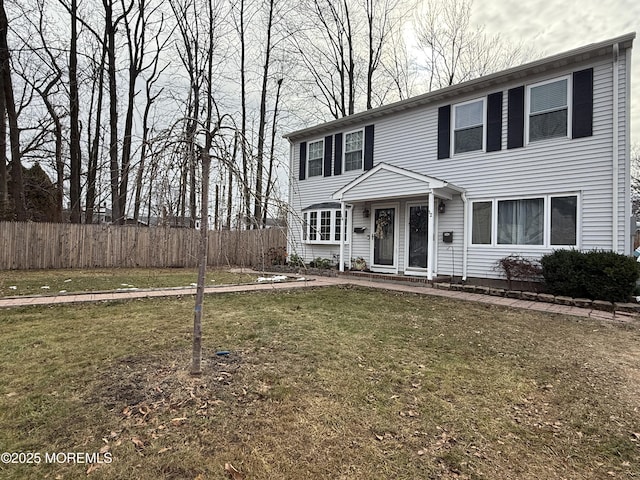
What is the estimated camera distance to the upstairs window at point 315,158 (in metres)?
12.5

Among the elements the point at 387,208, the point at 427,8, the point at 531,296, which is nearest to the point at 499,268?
the point at 531,296

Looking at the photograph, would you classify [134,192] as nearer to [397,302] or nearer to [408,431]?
[408,431]

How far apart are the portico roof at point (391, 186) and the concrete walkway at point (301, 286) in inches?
92.1

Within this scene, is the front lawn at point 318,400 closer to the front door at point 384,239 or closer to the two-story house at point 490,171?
the two-story house at point 490,171

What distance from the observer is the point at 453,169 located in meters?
9.25

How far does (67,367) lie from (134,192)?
1659 mm

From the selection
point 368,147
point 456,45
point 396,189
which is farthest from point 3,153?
point 456,45

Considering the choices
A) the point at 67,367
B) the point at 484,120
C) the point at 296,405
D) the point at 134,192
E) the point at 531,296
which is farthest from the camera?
the point at 484,120

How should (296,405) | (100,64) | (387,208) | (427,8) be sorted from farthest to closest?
(427,8) → (100,64) → (387,208) → (296,405)

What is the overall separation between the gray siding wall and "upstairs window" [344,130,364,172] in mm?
393

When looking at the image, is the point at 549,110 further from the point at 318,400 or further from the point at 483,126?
the point at 318,400

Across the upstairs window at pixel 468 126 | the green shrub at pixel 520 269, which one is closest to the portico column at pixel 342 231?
the upstairs window at pixel 468 126

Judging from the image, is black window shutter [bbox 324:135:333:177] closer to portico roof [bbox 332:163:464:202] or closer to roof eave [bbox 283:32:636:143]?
roof eave [bbox 283:32:636:143]

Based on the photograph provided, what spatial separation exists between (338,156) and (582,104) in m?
6.59
